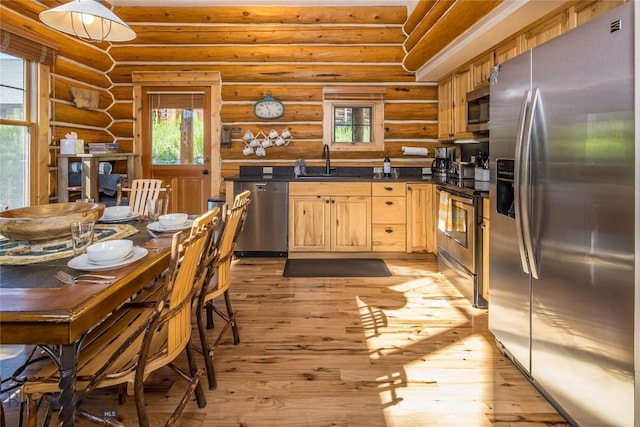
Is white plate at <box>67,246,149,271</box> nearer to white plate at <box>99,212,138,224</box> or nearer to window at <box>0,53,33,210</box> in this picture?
white plate at <box>99,212,138,224</box>

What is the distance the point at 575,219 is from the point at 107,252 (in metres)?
1.98

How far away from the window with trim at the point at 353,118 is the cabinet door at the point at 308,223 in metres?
1.03

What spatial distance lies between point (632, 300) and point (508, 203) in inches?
43.9

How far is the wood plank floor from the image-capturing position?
2.02 meters

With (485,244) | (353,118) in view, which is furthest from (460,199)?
(353,118)

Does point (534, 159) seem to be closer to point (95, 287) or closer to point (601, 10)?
point (601, 10)

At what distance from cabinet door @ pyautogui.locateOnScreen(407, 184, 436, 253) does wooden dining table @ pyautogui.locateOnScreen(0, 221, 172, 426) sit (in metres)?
3.92

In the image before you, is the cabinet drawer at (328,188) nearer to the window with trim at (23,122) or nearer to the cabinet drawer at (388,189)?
the cabinet drawer at (388,189)

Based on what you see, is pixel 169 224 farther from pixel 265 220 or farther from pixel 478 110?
pixel 478 110

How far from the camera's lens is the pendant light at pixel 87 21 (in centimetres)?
229

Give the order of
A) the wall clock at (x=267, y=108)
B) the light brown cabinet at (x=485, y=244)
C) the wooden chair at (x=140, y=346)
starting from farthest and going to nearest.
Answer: the wall clock at (x=267, y=108) < the light brown cabinet at (x=485, y=244) < the wooden chair at (x=140, y=346)

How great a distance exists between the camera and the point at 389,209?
204 inches

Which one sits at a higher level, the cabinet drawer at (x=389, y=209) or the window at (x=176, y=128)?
the window at (x=176, y=128)

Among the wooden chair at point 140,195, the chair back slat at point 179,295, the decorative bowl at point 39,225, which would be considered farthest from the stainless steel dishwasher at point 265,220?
the chair back slat at point 179,295
